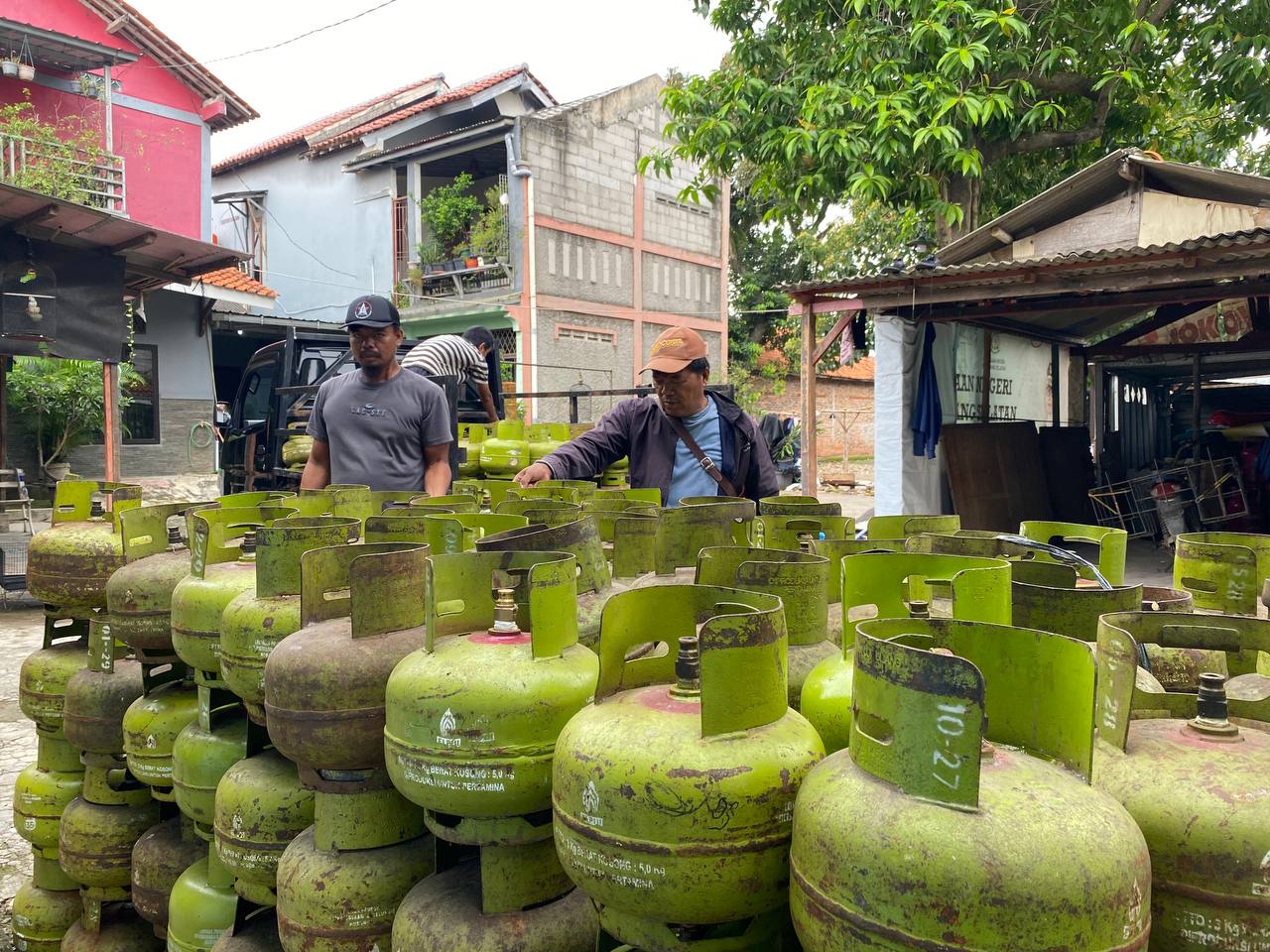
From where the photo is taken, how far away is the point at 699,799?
1.22 metres

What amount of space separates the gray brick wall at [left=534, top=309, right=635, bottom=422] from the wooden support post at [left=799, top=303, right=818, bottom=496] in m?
8.48

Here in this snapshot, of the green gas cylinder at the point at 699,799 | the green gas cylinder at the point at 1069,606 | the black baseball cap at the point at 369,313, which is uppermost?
the black baseball cap at the point at 369,313

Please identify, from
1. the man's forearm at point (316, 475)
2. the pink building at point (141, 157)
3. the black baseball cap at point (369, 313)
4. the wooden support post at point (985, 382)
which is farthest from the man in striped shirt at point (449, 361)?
the pink building at point (141, 157)

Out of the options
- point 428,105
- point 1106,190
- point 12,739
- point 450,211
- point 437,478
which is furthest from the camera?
point 450,211

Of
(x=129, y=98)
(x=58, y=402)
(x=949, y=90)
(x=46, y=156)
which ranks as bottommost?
(x=58, y=402)

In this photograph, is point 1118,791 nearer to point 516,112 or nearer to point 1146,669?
point 1146,669

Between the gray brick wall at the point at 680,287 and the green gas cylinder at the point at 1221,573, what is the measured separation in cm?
2001

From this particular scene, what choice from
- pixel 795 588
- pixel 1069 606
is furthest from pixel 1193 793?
pixel 795 588

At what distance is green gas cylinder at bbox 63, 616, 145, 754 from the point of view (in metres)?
2.95

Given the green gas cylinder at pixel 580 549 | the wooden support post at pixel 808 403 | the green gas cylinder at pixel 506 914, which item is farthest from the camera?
the wooden support post at pixel 808 403

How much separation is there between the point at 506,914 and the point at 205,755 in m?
1.16

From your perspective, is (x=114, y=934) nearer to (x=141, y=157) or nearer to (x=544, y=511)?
(x=544, y=511)

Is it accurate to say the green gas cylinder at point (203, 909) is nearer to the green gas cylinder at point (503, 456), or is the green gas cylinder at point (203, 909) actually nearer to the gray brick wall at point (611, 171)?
the green gas cylinder at point (503, 456)

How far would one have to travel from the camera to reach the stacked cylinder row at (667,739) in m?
1.05
